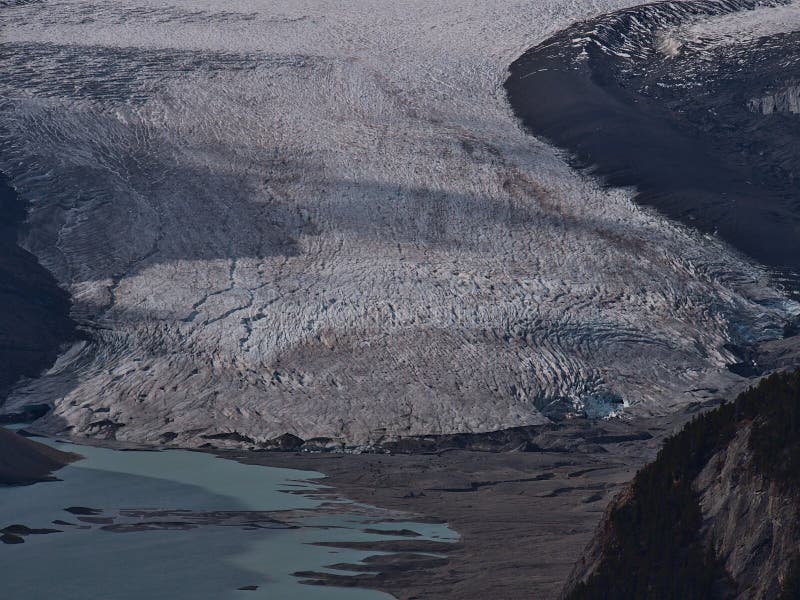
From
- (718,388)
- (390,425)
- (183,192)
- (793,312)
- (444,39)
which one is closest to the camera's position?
(390,425)

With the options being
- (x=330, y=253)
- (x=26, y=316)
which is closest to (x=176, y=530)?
(x=26, y=316)

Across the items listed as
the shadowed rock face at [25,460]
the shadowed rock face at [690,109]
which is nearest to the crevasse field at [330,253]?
the shadowed rock face at [690,109]

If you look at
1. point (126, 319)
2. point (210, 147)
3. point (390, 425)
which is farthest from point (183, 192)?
point (390, 425)

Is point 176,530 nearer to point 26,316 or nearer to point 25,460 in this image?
point 25,460

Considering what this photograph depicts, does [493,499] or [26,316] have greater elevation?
[26,316]

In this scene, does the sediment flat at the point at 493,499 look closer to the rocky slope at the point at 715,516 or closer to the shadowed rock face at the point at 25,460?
the rocky slope at the point at 715,516

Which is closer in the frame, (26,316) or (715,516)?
(715,516)

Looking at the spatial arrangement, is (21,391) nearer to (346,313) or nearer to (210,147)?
(346,313)
